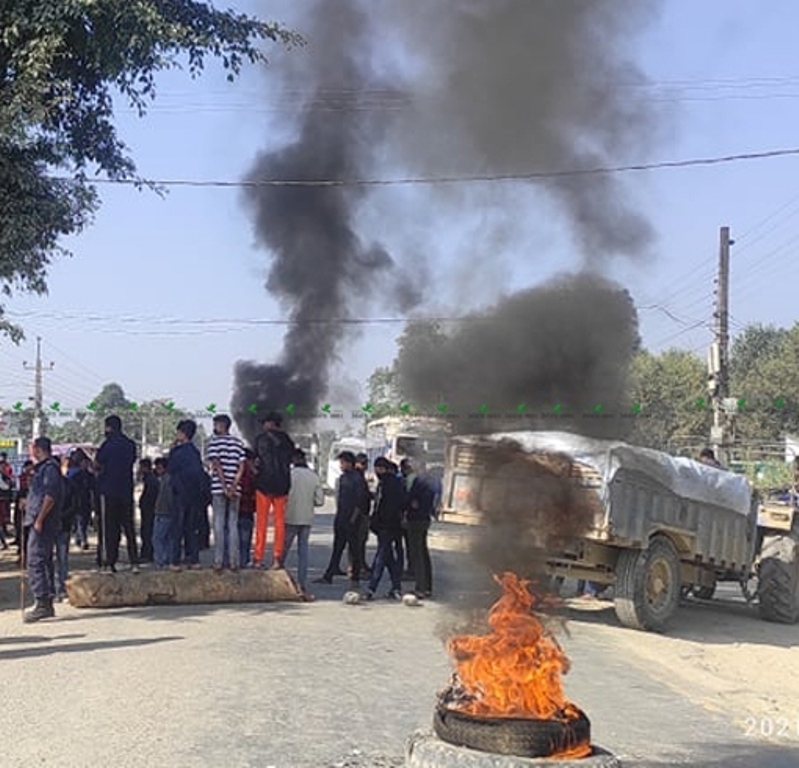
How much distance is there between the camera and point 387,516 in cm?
1198

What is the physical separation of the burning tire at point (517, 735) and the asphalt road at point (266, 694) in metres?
1.05

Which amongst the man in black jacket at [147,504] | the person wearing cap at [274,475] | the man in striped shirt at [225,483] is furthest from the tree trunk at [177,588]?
the man in black jacket at [147,504]

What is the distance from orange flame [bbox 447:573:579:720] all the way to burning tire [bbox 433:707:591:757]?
8 cm

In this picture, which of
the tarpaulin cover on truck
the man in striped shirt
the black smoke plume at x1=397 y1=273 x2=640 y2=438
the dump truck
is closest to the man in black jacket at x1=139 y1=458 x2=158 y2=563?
the man in striped shirt

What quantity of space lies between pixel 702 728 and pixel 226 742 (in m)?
3.18

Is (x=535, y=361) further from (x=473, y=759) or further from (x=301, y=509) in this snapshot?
(x=301, y=509)

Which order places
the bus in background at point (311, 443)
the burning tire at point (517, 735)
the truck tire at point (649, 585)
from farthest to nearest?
the bus in background at point (311, 443) < the truck tire at point (649, 585) < the burning tire at point (517, 735)

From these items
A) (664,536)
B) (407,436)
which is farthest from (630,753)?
(664,536)

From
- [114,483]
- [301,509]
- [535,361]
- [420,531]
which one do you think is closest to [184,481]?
[114,483]

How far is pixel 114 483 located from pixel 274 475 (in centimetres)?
186

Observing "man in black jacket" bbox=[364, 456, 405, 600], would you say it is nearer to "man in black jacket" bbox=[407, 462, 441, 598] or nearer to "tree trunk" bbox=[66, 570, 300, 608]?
"man in black jacket" bbox=[407, 462, 441, 598]

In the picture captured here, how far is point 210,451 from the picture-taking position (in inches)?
453

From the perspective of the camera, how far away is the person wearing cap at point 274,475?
37.8 feet

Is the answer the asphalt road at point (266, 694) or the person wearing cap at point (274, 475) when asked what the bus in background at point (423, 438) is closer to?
the asphalt road at point (266, 694)
